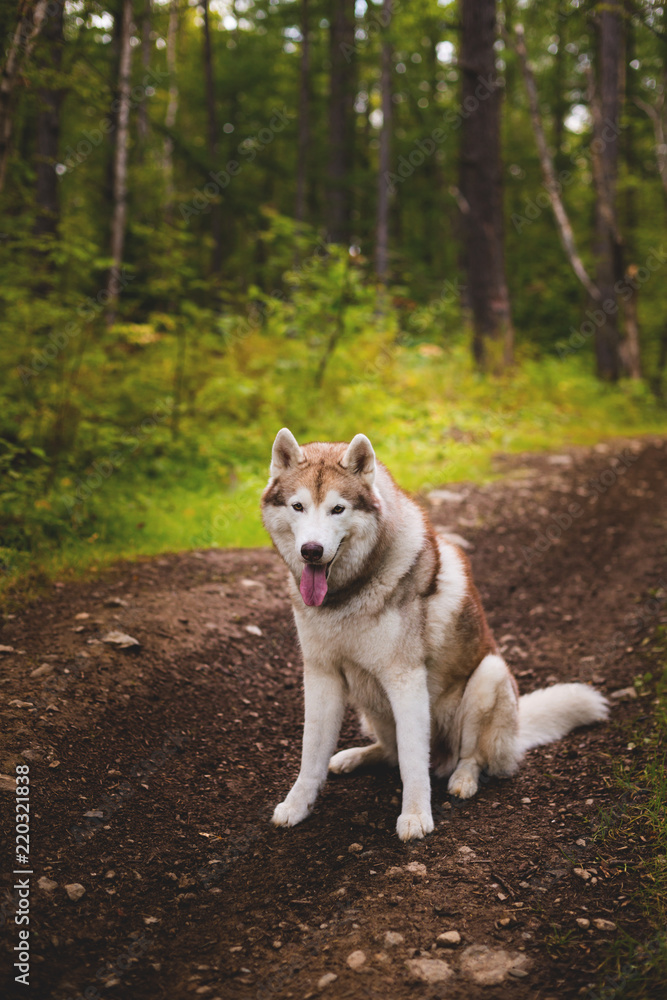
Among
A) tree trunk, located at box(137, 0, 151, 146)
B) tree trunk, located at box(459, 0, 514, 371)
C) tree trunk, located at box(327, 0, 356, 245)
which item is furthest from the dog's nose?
tree trunk, located at box(137, 0, 151, 146)

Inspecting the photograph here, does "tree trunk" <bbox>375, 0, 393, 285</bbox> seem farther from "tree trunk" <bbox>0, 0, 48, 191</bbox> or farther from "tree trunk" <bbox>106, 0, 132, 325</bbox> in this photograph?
"tree trunk" <bbox>0, 0, 48, 191</bbox>

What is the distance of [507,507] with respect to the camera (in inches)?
289

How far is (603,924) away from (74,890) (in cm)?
195

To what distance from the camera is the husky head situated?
2.95m

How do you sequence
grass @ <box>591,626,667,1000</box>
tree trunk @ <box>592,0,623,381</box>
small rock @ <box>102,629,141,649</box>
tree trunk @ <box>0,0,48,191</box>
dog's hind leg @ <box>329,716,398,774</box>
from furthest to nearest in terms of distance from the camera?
tree trunk @ <box>592,0,623,381</box> < tree trunk @ <box>0,0,48,191</box> < small rock @ <box>102,629,141,649</box> < dog's hind leg @ <box>329,716,398,774</box> < grass @ <box>591,626,667,1000</box>

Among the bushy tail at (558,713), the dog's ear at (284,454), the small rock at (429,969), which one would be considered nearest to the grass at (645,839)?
the bushy tail at (558,713)

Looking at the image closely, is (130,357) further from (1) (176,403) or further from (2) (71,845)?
(2) (71,845)

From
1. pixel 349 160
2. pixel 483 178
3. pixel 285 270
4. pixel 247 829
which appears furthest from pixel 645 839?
pixel 349 160

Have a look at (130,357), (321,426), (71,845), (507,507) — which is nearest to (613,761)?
(71,845)

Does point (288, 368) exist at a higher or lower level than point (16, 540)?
higher

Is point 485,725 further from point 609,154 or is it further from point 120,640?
point 609,154

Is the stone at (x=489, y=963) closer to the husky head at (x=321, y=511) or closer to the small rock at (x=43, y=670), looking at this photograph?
the husky head at (x=321, y=511)

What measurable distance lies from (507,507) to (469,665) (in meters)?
4.14

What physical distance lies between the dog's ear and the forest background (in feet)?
7.69
